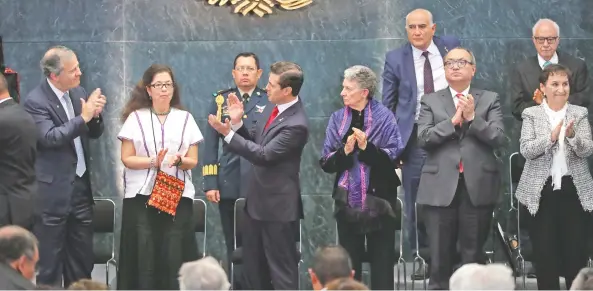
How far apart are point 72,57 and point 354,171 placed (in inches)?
79.3

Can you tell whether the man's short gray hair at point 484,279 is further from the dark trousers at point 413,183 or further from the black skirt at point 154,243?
the dark trousers at point 413,183

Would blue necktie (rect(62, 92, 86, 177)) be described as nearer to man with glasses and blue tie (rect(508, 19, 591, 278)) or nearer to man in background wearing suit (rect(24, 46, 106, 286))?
man in background wearing suit (rect(24, 46, 106, 286))

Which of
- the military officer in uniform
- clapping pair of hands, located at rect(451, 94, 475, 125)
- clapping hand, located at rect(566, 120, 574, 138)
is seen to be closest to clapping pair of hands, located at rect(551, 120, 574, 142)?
clapping hand, located at rect(566, 120, 574, 138)

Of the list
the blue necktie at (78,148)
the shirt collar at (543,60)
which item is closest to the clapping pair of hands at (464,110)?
the shirt collar at (543,60)

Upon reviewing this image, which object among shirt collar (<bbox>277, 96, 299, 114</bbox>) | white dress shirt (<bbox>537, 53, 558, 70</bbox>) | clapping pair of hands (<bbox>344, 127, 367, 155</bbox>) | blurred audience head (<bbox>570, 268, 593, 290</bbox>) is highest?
white dress shirt (<bbox>537, 53, 558, 70</bbox>)

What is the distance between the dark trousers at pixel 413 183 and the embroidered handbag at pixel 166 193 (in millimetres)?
1827

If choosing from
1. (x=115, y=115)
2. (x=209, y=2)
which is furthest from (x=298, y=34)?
(x=115, y=115)

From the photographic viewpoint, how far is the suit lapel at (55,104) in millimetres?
8391

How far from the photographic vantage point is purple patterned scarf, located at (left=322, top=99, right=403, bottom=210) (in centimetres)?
831

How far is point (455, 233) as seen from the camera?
27.3 ft

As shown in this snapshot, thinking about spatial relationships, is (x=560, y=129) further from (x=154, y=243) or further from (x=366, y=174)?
(x=154, y=243)

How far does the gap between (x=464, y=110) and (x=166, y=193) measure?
1.97 meters

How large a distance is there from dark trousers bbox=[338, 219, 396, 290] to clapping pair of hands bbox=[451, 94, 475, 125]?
80cm

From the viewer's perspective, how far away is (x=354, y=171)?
27.3 ft
